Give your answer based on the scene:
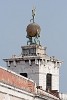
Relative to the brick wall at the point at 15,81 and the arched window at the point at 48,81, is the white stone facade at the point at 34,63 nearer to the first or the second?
the arched window at the point at 48,81

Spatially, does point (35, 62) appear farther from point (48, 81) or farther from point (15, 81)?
point (15, 81)

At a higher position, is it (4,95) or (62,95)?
(62,95)

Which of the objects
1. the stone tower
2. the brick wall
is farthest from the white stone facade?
the brick wall

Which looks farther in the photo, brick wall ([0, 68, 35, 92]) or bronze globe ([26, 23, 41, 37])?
bronze globe ([26, 23, 41, 37])

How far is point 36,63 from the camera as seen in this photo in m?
56.6

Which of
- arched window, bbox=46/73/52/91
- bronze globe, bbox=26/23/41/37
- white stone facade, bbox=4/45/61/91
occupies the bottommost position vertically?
arched window, bbox=46/73/52/91

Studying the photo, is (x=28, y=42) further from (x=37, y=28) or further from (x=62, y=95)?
(x=62, y=95)

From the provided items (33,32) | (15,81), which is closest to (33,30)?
(33,32)

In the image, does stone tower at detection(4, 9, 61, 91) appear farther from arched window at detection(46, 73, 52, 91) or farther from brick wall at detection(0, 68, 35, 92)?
brick wall at detection(0, 68, 35, 92)

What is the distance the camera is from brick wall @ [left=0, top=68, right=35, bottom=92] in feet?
132

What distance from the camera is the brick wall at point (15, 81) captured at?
40219 mm

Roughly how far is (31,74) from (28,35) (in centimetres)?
338

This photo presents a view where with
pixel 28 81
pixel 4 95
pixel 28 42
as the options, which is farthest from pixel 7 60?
pixel 4 95

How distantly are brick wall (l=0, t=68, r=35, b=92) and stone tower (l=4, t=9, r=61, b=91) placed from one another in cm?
864
